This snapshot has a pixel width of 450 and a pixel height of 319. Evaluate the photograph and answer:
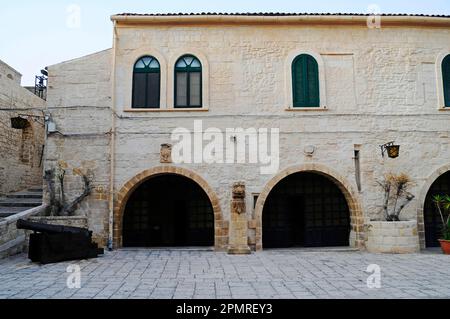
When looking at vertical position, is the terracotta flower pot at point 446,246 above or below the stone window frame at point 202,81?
below

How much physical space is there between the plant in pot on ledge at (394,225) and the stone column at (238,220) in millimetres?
3363

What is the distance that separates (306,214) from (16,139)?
10.5 m

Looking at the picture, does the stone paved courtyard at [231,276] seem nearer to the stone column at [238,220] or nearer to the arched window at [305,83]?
the stone column at [238,220]

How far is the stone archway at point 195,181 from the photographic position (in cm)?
948

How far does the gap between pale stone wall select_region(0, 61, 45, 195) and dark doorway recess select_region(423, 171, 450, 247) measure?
41.8ft

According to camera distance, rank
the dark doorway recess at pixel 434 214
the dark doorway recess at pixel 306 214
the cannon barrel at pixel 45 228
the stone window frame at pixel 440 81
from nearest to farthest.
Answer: the cannon barrel at pixel 45 228
the stone window frame at pixel 440 81
the dark doorway recess at pixel 434 214
the dark doorway recess at pixel 306 214

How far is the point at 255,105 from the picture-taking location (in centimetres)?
1002

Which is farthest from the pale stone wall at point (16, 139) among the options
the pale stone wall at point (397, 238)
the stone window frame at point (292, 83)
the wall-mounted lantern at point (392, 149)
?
the pale stone wall at point (397, 238)

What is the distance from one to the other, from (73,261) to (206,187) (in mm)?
3705

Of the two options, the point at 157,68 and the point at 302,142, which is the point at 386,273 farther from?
the point at 157,68
